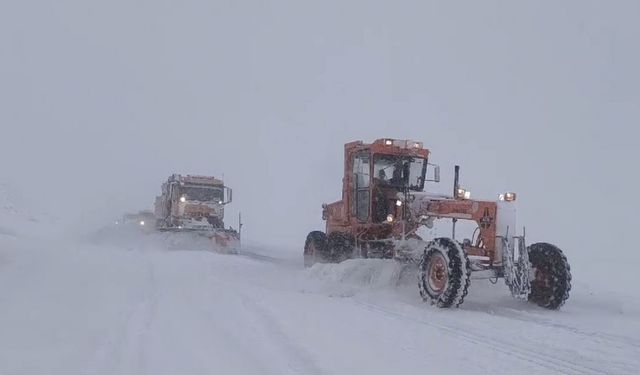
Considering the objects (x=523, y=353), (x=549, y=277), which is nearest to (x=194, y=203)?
(x=549, y=277)

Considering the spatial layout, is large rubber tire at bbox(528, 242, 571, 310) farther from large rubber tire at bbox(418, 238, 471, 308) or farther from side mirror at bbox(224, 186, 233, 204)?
side mirror at bbox(224, 186, 233, 204)

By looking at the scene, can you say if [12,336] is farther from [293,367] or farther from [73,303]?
[293,367]

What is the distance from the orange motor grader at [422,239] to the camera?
9273 mm

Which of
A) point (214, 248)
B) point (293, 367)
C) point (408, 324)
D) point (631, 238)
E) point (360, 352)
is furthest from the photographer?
point (631, 238)

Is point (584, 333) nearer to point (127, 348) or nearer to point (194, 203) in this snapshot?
point (127, 348)

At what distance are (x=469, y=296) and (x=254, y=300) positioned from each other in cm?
356

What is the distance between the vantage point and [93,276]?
11.8 metres

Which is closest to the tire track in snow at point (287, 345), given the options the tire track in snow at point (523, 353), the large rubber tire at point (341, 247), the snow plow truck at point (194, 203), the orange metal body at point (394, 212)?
Answer: the tire track in snow at point (523, 353)

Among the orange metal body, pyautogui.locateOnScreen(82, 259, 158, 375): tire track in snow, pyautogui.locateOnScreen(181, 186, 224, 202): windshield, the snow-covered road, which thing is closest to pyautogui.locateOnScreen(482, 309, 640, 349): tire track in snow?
the snow-covered road

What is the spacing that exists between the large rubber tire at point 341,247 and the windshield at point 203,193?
11.5 m

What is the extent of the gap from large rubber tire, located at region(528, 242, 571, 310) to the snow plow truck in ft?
47.8

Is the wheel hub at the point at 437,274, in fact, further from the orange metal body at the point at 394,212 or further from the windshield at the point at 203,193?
the windshield at the point at 203,193

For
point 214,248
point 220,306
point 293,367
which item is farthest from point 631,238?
point 293,367

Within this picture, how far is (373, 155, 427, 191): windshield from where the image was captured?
13047 millimetres
